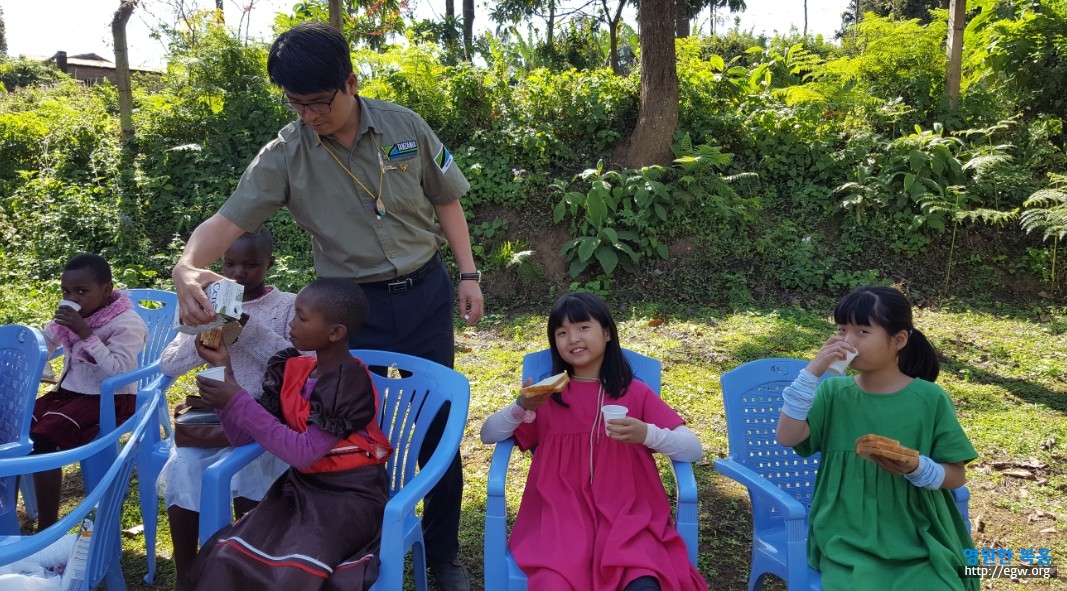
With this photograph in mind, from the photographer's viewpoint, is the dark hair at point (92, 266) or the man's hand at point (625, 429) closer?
the man's hand at point (625, 429)

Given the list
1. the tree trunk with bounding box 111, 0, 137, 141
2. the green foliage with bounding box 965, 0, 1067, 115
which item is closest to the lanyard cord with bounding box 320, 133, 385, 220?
the tree trunk with bounding box 111, 0, 137, 141

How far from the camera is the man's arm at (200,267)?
86.1 inches

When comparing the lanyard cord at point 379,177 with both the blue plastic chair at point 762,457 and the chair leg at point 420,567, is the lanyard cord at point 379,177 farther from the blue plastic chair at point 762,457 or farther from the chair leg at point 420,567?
the blue plastic chair at point 762,457

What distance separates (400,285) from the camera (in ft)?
8.80

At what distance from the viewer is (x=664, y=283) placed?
7.12 metres

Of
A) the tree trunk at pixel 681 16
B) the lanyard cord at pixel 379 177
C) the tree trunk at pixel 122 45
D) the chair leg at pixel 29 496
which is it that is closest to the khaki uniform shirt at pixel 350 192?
the lanyard cord at pixel 379 177

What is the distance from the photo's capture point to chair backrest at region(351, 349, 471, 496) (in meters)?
2.55

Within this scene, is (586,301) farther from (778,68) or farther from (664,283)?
(778,68)

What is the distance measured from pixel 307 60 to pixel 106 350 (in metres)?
1.69

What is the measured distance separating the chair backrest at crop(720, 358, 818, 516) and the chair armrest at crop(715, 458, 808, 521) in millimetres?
123

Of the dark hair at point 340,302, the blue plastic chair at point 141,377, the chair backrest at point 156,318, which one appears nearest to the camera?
the dark hair at point 340,302

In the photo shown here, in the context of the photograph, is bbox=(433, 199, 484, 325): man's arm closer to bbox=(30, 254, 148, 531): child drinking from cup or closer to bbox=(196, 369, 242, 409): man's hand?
bbox=(196, 369, 242, 409): man's hand

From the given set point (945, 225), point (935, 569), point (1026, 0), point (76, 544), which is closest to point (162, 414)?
point (76, 544)

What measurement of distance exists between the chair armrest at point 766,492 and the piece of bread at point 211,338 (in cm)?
171
